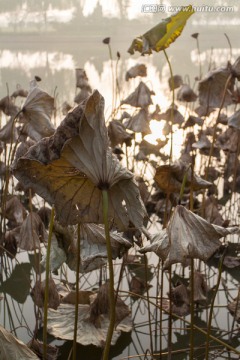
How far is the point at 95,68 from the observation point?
638cm

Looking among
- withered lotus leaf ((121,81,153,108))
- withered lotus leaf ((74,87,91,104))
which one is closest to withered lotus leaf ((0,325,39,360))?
withered lotus leaf ((121,81,153,108))

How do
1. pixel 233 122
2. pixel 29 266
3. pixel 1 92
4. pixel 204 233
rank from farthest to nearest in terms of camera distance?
pixel 1 92, pixel 29 266, pixel 233 122, pixel 204 233

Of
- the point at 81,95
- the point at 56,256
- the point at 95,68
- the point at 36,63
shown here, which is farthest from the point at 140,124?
the point at 36,63

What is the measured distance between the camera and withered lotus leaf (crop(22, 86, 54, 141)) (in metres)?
1.08

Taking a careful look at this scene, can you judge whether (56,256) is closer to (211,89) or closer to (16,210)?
(211,89)

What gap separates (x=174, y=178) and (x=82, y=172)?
0.33 meters

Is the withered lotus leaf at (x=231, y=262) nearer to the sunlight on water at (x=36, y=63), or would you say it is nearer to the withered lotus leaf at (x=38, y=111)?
the withered lotus leaf at (x=38, y=111)

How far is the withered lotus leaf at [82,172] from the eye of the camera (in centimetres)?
52

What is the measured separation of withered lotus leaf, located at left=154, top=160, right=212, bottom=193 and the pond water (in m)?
0.29

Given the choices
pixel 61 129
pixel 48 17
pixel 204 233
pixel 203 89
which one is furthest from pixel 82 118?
pixel 48 17

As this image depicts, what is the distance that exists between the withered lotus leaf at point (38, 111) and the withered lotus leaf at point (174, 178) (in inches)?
11.6

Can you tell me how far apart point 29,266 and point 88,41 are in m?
10.6

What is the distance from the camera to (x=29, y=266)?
165cm

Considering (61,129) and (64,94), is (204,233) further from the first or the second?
(64,94)
